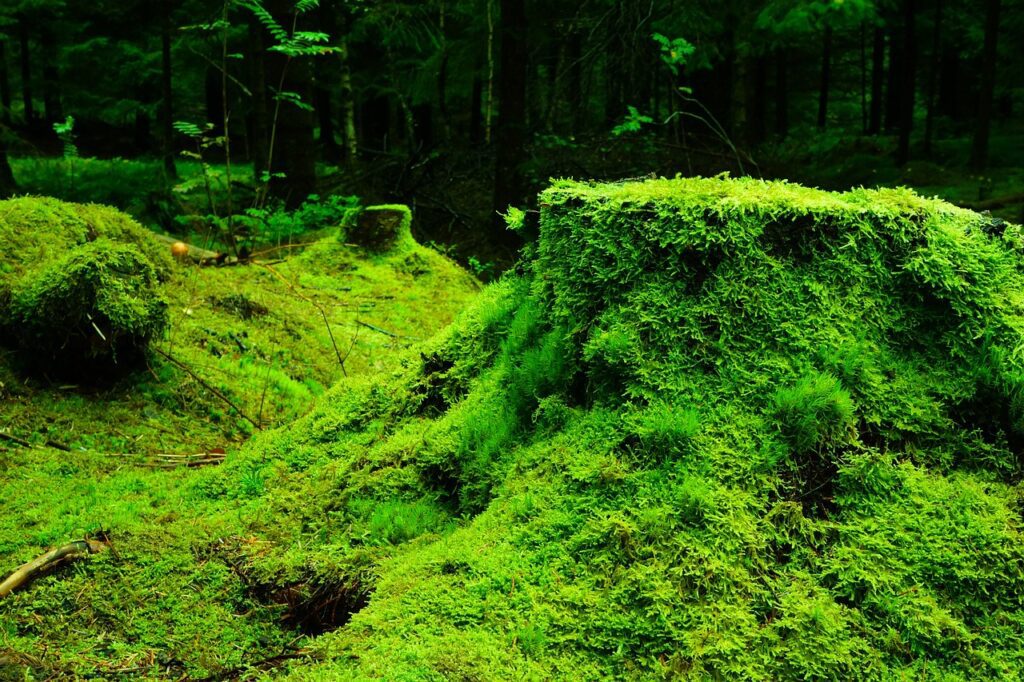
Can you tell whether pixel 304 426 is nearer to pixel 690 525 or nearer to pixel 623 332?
pixel 623 332

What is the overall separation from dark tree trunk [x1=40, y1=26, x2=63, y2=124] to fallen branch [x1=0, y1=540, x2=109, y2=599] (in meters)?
23.8

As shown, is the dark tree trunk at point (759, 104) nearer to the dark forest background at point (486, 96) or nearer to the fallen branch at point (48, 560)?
the dark forest background at point (486, 96)

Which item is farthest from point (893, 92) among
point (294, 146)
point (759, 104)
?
point (294, 146)

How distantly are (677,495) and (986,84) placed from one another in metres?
17.7

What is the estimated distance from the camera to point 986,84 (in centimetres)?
1541

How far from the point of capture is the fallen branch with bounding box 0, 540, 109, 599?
8.71 ft

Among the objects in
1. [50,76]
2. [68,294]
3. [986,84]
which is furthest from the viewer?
[50,76]

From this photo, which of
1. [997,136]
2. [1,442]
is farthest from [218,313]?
[997,136]

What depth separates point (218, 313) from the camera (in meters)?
6.55

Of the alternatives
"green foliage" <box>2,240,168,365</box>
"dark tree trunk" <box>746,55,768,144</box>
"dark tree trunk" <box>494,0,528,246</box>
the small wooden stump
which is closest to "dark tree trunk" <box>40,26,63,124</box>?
"dark tree trunk" <box>494,0,528,246</box>

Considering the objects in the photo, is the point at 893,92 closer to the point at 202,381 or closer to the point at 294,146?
the point at 294,146

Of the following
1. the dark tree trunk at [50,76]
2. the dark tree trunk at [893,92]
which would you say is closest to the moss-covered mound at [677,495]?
the dark tree trunk at [50,76]

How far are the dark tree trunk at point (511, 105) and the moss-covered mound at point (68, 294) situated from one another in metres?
6.65

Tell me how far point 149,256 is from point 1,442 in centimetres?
251
